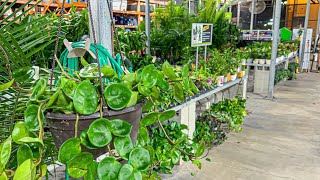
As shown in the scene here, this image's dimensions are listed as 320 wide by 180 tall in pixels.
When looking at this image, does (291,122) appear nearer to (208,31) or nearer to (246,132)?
(246,132)

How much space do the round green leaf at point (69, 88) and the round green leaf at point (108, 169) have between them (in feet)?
A: 0.54

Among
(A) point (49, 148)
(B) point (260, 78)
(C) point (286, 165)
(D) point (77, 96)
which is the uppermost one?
(D) point (77, 96)

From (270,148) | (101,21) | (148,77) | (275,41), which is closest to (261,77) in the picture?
(275,41)

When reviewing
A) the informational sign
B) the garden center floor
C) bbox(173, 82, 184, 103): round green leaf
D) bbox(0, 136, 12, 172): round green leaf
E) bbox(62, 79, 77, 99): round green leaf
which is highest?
the informational sign

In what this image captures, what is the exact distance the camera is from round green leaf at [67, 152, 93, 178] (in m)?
0.63

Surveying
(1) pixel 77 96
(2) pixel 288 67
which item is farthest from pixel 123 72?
(2) pixel 288 67

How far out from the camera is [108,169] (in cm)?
64

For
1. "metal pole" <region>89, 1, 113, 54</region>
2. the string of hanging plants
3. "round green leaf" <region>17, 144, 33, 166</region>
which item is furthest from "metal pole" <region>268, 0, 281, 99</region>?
"round green leaf" <region>17, 144, 33, 166</region>

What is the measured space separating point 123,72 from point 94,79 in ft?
0.61

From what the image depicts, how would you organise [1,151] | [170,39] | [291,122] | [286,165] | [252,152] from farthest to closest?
[170,39]
[291,122]
[252,152]
[286,165]
[1,151]

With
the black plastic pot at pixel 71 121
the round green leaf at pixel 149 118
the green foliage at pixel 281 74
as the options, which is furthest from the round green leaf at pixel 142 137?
the green foliage at pixel 281 74

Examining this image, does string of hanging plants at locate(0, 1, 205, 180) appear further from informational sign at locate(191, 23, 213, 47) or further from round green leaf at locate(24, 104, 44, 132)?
informational sign at locate(191, 23, 213, 47)

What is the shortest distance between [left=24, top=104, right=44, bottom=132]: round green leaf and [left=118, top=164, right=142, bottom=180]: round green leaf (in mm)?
205

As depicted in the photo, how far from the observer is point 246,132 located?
13.5ft
